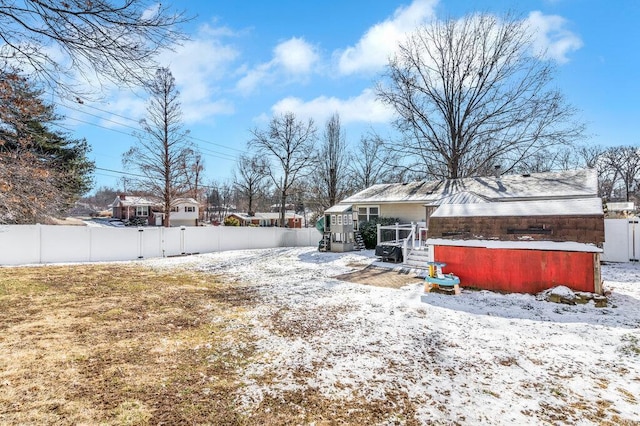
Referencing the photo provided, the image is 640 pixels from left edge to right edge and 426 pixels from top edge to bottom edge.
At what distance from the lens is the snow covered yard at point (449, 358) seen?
313 cm

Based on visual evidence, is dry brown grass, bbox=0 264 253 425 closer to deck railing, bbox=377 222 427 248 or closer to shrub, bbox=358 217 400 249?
deck railing, bbox=377 222 427 248

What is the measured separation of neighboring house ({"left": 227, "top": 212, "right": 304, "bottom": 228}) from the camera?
43366mm

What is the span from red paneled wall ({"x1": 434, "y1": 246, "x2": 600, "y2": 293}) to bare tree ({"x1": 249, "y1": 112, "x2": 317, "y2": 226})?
2018 cm

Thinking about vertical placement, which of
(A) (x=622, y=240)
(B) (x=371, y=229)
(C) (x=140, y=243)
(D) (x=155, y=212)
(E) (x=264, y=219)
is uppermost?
(D) (x=155, y=212)

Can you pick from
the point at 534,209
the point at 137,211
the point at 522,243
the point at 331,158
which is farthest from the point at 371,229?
the point at 137,211

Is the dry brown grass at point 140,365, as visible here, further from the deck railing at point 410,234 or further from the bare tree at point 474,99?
the bare tree at point 474,99

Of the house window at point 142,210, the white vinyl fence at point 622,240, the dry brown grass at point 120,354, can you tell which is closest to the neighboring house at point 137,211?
the house window at point 142,210

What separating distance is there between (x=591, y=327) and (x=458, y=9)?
69.6ft

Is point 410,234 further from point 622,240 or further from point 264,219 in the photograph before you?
point 264,219

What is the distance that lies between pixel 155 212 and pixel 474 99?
37172 mm

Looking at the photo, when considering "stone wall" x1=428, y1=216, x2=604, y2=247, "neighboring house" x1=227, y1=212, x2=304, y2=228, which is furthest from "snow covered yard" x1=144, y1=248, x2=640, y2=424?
"neighboring house" x1=227, y1=212, x2=304, y2=228

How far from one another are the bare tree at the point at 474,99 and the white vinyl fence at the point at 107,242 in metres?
13.9

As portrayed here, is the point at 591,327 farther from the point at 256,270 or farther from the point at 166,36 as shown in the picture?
the point at 256,270

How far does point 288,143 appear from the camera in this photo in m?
27.4
